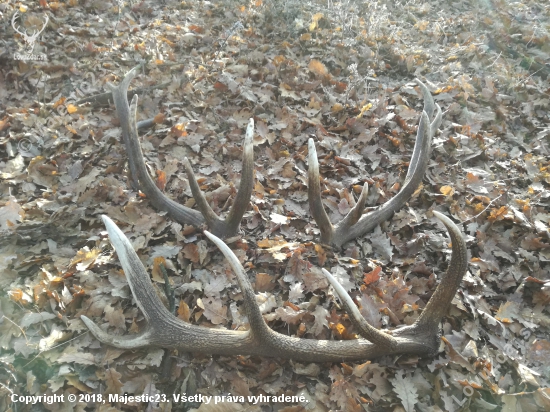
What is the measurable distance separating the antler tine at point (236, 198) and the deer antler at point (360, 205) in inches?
17.2

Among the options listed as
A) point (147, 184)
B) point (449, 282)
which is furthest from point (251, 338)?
point (147, 184)

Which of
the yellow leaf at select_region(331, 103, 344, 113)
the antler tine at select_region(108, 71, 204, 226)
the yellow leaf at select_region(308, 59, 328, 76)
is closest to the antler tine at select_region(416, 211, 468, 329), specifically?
the antler tine at select_region(108, 71, 204, 226)

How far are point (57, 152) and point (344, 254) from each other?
2.97 meters

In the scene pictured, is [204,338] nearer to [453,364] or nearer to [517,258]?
[453,364]

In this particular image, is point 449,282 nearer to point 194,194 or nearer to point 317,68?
point 194,194

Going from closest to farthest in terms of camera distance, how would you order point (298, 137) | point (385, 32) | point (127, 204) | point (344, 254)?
1. point (344, 254)
2. point (127, 204)
3. point (298, 137)
4. point (385, 32)

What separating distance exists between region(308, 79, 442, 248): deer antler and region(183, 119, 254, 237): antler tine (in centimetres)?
44

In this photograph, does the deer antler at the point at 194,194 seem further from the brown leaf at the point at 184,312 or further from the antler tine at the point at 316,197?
the brown leaf at the point at 184,312

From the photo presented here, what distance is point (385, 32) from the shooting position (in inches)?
216

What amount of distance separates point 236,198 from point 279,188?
2.77 ft

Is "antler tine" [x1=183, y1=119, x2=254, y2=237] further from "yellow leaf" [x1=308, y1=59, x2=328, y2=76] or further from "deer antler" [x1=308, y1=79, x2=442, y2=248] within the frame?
"yellow leaf" [x1=308, y1=59, x2=328, y2=76]

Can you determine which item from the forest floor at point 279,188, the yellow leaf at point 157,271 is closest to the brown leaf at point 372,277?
the forest floor at point 279,188

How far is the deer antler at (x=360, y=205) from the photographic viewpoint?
276 cm

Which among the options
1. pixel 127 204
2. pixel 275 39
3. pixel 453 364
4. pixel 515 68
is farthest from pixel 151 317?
pixel 515 68
